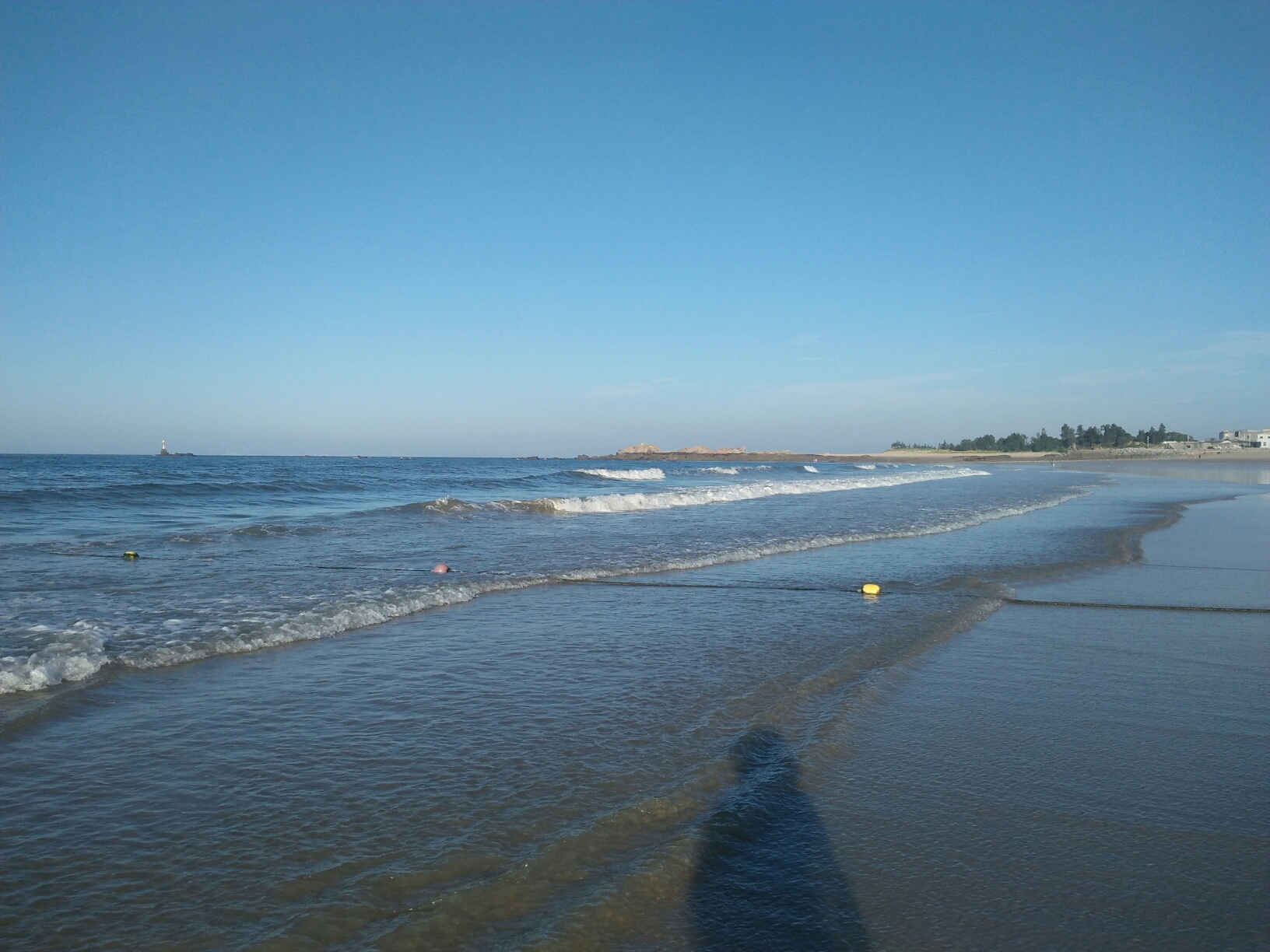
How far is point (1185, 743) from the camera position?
5.24 m

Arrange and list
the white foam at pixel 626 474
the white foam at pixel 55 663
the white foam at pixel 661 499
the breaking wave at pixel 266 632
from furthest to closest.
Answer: the white foam at pixel 626 474 < the white foam at pixel 661 499 < the breaking wave at pixel 266 632 < the white foam at pixel 55 663

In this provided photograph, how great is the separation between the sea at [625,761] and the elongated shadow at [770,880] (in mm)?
19

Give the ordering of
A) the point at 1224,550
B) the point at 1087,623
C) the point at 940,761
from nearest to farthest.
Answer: the point at 940,761
the point at 1087,623
the point at 1224,550

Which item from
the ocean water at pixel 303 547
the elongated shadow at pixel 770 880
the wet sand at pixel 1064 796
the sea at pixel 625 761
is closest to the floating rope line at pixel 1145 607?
the sea at pixel 625 761

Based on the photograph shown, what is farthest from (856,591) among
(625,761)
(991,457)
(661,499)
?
(991,457)

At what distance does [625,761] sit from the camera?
4.86 meters

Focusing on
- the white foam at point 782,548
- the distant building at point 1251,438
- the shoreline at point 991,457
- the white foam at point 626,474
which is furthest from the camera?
the distant building at point 1251,438

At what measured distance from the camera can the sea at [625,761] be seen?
330cm

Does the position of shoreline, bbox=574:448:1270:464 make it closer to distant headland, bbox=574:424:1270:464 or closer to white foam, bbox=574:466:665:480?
distant headland, bbox=574:424:1270:464

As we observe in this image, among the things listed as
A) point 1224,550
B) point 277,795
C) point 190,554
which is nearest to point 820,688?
point 277,795

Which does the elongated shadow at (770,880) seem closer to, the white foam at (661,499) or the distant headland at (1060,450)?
the white foam at (661,499)

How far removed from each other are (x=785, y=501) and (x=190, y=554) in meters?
20.8

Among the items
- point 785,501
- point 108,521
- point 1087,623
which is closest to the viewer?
point 1087,623

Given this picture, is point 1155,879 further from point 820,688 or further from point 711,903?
point 820,688
